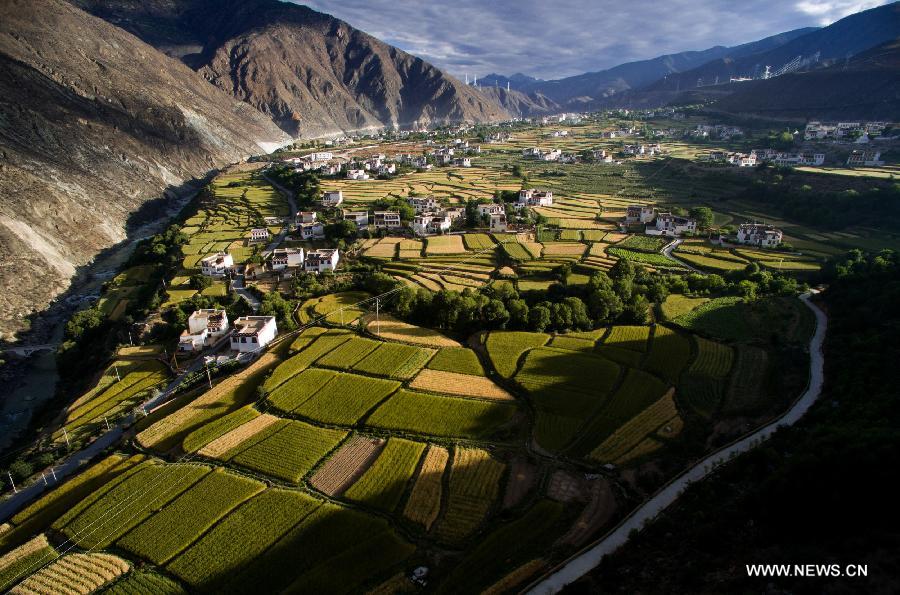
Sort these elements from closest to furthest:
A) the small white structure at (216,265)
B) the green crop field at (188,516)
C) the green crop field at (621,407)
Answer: the green crop field at (188,516) < the green crop field at (621,407) < the small white structure at (216,265)

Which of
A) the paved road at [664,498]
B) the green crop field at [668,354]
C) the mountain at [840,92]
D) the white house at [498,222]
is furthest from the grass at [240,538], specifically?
the mountain at [840,92]

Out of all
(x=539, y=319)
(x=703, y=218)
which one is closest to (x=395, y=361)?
(x=539, y=319)

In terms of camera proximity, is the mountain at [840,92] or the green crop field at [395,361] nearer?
the green crop field at [395,361]

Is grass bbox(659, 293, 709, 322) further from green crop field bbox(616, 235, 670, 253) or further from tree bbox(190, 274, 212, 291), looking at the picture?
tree bbox(190, 274, 212, 291)

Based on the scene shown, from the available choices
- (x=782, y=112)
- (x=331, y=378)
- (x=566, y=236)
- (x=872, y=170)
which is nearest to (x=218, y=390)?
(x=331, y=378)

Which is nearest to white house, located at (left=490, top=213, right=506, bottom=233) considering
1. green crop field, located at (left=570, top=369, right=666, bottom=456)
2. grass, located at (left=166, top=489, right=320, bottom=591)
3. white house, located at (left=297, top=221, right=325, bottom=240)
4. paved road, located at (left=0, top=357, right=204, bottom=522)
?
white house, located at (left=297, top=221, right=325, bottom=240)

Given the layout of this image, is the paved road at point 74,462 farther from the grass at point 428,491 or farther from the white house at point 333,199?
the white house at point 333,199

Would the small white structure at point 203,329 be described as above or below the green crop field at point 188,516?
above
